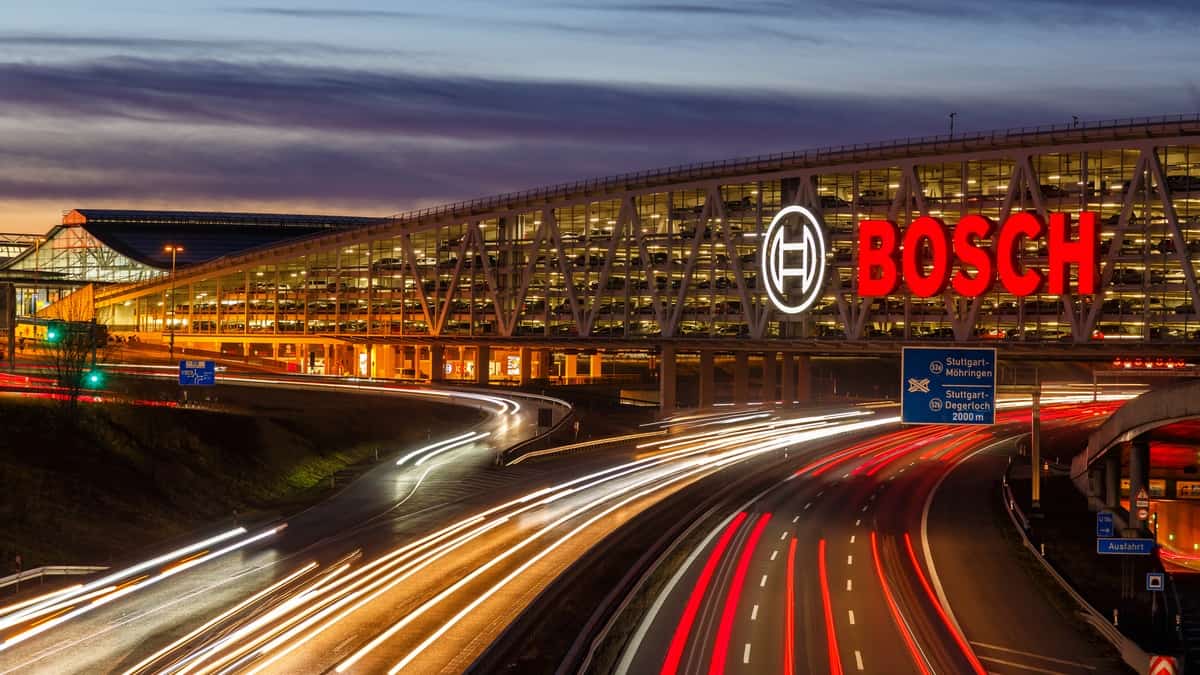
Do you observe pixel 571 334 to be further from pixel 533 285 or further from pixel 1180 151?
pixel 1180 151

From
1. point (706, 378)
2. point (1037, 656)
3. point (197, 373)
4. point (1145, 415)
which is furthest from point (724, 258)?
point (1037, 656)

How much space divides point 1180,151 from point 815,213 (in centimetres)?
3038

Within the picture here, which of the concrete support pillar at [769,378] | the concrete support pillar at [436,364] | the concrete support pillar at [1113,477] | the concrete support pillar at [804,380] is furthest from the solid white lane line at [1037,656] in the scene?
the concrete support pillar at [436,364]

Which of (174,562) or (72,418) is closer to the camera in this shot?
(174,562)

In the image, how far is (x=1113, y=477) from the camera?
233 ft

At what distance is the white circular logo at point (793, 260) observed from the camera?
105625 millimetres

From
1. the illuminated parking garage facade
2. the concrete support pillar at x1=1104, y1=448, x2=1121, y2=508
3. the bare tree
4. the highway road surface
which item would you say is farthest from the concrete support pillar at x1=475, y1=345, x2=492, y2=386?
the concrete support pillar at x1=1104, y1=448, x2=1121, y2=508

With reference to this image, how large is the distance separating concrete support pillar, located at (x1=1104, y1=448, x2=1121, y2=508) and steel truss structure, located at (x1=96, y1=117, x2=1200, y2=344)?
22724 millimetres

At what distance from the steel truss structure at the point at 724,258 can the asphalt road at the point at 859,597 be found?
33.3m

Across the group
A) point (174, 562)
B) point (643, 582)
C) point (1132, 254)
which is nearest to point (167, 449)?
point (174, 562)

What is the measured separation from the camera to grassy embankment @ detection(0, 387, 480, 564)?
48625 mm

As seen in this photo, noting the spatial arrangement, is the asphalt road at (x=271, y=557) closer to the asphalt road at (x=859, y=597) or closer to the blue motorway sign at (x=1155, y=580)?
the asphalt road at (x=859, y=597)

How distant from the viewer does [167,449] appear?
65312 millimetres

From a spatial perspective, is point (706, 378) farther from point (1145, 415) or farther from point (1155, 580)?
point (1155, 580)
